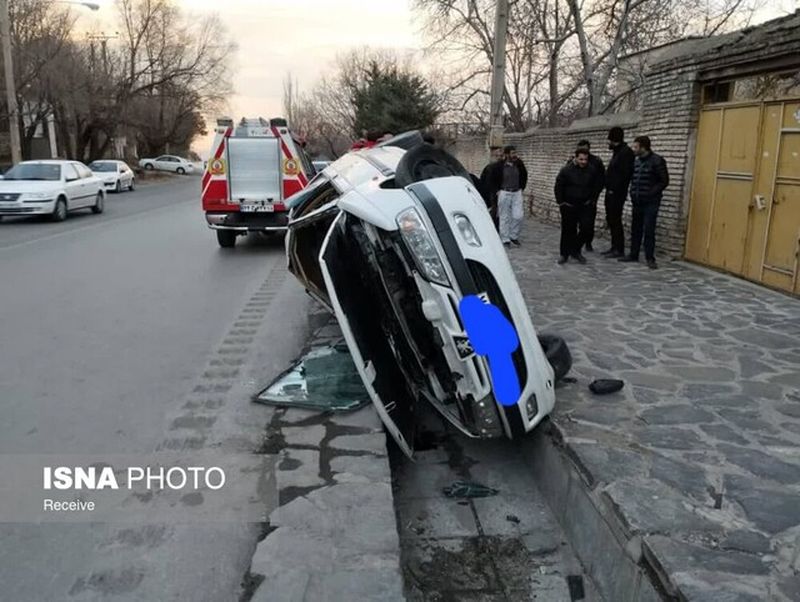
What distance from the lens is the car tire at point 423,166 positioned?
4105 millimetres

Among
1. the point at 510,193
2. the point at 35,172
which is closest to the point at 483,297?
the point at 510,193

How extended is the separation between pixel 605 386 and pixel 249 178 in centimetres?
1005

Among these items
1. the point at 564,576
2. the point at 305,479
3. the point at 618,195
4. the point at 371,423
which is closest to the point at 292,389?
the point at 371,423

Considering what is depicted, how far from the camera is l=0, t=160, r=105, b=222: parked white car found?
1692 centimetres

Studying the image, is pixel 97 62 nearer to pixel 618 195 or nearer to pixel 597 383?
pixel 618 195

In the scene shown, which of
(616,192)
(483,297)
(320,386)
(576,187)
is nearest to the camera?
(483,297)

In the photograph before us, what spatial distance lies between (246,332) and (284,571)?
167 inches

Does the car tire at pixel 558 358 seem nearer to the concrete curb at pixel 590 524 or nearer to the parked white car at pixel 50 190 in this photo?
the concrete curb at pixel 590 524

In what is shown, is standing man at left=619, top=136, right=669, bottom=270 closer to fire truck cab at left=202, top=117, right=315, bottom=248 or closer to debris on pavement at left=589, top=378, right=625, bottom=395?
debris on pavement at left=589, top=378, right=625, bottom=395

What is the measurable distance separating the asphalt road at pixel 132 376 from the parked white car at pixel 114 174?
20.1 metres

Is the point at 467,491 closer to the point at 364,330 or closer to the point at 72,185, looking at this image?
the point at 364,330

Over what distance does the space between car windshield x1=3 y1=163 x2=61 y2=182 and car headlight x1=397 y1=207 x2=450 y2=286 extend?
1750cm

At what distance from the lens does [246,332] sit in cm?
698

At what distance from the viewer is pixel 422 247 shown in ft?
11.9
